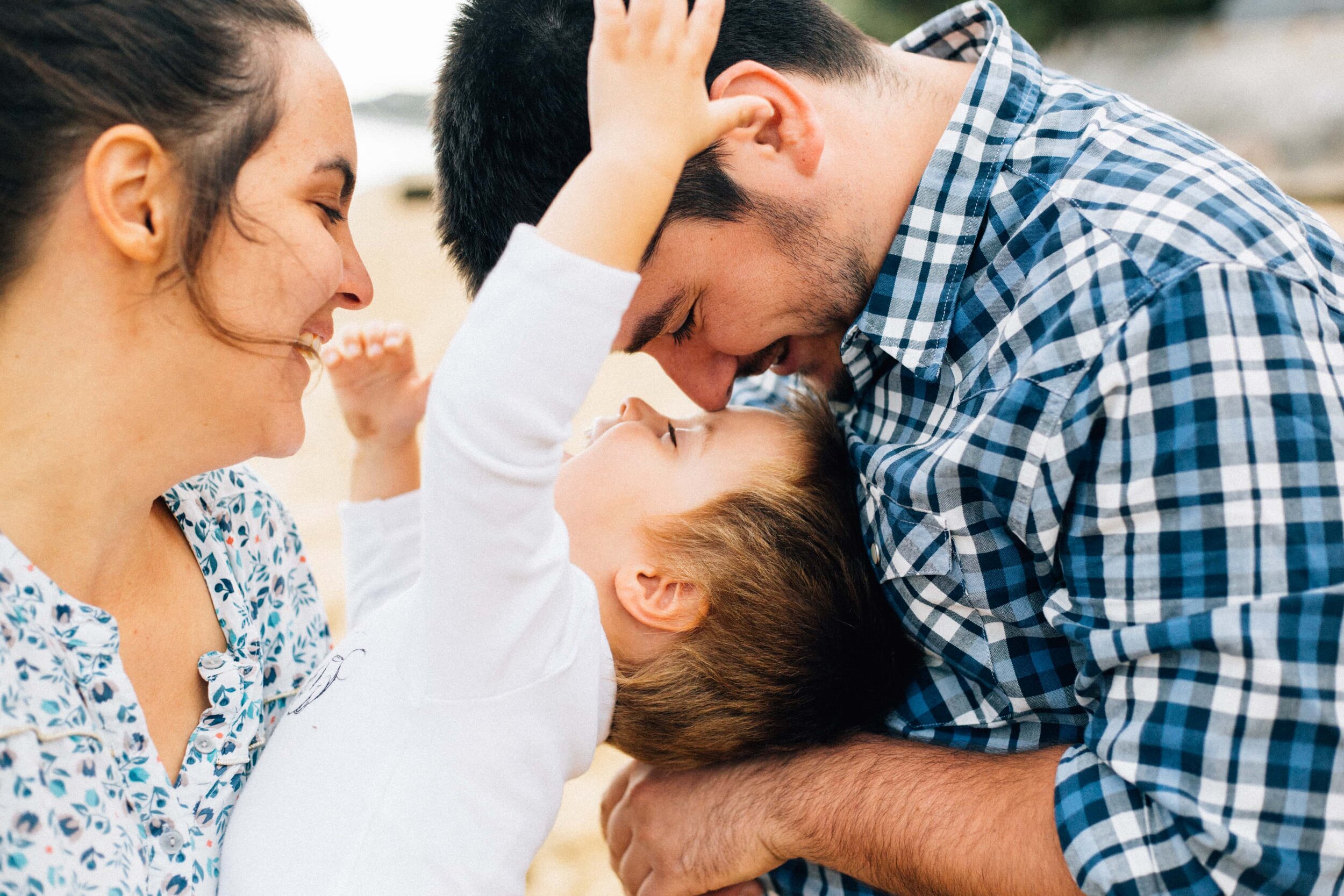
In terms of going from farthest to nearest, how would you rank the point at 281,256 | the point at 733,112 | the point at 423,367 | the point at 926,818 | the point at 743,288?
the point at 423,367, the point at 743,288, the point at 926,818, the point at 733,112, the point at 281,256

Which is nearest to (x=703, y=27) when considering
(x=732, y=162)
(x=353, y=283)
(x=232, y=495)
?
(x=732, y=162)

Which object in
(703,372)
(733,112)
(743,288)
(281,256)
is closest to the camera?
(281,256)

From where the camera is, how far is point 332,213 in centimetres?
145

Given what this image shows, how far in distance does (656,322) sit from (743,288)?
16 cm

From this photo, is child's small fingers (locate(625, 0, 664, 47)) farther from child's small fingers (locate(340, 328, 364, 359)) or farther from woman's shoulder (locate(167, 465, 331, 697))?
child's small fingers (locate(340, 328, 364, 359))

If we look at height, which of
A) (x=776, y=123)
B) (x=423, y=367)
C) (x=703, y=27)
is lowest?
(x=423, y=367)

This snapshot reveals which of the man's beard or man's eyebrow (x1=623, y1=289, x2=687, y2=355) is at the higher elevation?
the man's beard

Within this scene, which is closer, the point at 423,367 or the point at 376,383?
the point at 376,383

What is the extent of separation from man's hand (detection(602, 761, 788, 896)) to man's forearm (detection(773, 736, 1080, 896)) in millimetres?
48

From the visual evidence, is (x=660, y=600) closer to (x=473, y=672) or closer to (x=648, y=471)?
(x=648, y=471)

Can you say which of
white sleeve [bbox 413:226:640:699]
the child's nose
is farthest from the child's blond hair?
white sleeve [bbox 413:226:640:699]

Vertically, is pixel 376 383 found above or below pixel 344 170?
below

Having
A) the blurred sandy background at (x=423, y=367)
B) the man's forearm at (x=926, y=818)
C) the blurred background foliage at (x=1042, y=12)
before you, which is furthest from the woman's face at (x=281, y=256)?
the blurred background foliage at (x=1042, y=12)

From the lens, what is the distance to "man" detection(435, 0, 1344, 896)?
127 cm
